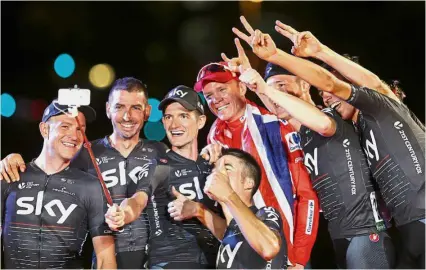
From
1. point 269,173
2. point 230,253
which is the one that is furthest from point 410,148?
point 230,253

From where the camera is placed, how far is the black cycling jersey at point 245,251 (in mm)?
3281

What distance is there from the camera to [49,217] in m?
3.87

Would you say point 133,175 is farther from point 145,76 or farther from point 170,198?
point 145,76

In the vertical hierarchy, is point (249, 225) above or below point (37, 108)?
below

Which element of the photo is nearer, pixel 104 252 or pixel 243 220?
pixel 243 220

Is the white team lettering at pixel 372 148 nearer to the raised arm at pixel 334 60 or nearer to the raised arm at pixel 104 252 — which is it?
the raised arm at pixel 334 60

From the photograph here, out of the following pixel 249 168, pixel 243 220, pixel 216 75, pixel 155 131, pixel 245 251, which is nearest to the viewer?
pixel 243 220

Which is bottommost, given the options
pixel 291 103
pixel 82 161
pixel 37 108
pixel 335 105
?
pixel 82 161

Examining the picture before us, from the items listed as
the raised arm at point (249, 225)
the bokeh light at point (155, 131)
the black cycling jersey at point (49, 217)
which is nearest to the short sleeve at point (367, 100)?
the raised arm at point (249, 225)

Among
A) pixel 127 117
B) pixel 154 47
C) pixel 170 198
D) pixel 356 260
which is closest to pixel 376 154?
pixel 356 260

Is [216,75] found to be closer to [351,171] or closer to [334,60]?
[334,60]

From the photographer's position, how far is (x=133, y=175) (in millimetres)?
4141

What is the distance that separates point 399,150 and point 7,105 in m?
4.47

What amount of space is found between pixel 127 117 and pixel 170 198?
0.59m
